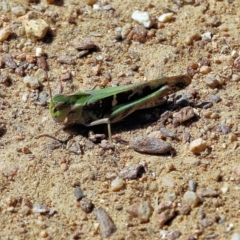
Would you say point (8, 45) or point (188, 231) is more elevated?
point (8, 45)

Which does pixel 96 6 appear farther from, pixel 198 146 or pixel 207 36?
pixel 198 146

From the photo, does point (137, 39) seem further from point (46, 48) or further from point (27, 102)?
point (27, 102)

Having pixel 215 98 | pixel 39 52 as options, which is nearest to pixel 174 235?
pixel 215 98

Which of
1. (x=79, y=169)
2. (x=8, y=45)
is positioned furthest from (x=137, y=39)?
(x=79, y=169)

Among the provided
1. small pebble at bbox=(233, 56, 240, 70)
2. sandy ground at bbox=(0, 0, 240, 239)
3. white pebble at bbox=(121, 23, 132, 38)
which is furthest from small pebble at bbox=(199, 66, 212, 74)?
white pebble at bbox=(121, 23, 132, 38)

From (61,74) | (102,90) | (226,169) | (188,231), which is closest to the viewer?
(188,231)

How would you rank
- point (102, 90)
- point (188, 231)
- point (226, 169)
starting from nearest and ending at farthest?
point (188, 231), point (226, 169), point (102, 90)

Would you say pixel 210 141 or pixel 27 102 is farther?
pixel 27 102
